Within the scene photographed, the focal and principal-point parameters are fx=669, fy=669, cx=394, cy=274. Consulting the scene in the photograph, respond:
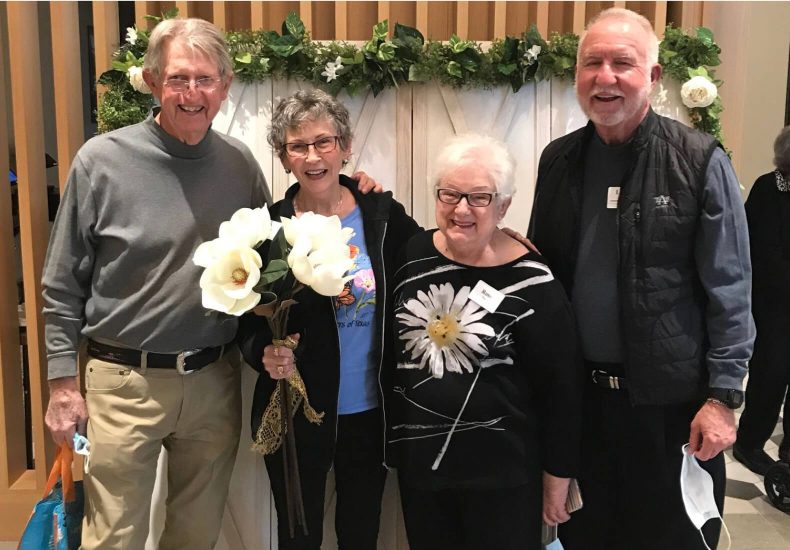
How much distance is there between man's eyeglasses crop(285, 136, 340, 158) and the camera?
78.2 inches

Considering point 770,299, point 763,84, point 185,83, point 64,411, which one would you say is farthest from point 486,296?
point 763,84

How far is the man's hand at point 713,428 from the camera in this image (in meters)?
1.78

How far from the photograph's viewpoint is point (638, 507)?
1.92m

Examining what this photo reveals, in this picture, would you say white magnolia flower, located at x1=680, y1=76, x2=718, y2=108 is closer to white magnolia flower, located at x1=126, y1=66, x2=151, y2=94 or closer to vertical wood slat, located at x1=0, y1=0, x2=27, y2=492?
white magnolia flower, located at x1=126, y1=66, x2=151, y2=94

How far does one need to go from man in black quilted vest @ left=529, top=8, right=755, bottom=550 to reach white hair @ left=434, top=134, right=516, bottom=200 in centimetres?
25

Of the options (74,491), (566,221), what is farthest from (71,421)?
(566,221)

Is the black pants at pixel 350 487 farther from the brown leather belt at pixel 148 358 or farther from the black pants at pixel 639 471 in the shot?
the black pants at pixel 639 471

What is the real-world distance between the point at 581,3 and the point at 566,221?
50.2 inches

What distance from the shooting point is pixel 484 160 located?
181cm

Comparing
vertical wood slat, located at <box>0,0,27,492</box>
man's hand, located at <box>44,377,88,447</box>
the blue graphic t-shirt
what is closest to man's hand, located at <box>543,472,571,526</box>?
the blue graphic t-shirt

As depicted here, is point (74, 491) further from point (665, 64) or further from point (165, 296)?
point (665, 64)

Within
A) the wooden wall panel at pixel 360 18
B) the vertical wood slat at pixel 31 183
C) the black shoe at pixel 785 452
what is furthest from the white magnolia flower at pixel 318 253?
the black shoe at pixel 785 452

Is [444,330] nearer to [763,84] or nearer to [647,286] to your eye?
[647,286]

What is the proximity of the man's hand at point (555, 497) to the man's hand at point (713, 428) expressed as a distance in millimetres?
374
